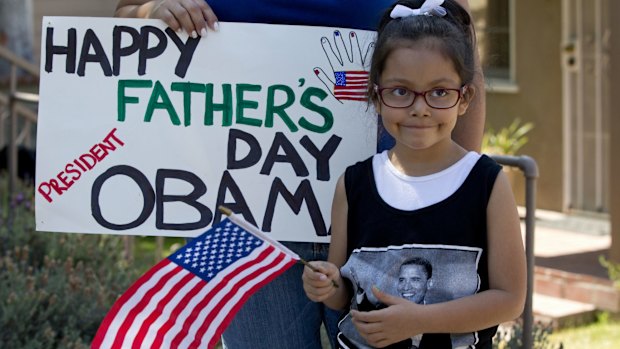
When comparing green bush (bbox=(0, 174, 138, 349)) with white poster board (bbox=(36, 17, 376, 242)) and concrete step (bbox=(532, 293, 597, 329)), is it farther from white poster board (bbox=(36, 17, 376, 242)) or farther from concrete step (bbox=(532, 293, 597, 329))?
concrete step (bbox=(532, 293, 597, 329))

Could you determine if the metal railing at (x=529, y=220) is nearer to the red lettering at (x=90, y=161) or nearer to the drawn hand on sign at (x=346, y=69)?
the drawn hand on sign at (x=346, y=69)

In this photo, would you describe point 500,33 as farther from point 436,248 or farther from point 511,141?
point 436,248

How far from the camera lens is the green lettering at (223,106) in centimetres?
302

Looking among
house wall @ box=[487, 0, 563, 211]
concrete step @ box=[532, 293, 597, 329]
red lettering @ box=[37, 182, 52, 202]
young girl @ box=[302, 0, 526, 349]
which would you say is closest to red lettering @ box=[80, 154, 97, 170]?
red lettering @ box=[37, 182, 52, 202]

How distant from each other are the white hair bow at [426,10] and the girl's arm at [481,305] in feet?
1.41

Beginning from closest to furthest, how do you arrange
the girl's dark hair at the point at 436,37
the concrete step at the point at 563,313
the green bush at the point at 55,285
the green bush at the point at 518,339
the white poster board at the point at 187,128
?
the girl's dark hair at the point at 436,37, the white poster board at the point at 187,128, the green bush at the point at 518,339, the green bush at the point at 55,285, the concrete step at the point at 563,313

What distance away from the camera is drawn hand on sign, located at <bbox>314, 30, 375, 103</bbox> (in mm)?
2900

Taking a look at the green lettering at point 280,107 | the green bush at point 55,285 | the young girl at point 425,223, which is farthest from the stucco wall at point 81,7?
the young girl at point 425,223

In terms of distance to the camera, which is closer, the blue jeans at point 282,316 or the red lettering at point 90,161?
the blue jeans at point 282,316

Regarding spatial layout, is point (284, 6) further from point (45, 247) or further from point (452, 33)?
point (45, 247)

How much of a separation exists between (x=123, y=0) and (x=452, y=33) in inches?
39.3

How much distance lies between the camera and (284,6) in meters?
2.91

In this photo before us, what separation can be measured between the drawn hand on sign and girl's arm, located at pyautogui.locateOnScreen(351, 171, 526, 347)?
600 mm

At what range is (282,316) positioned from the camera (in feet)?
9.42
